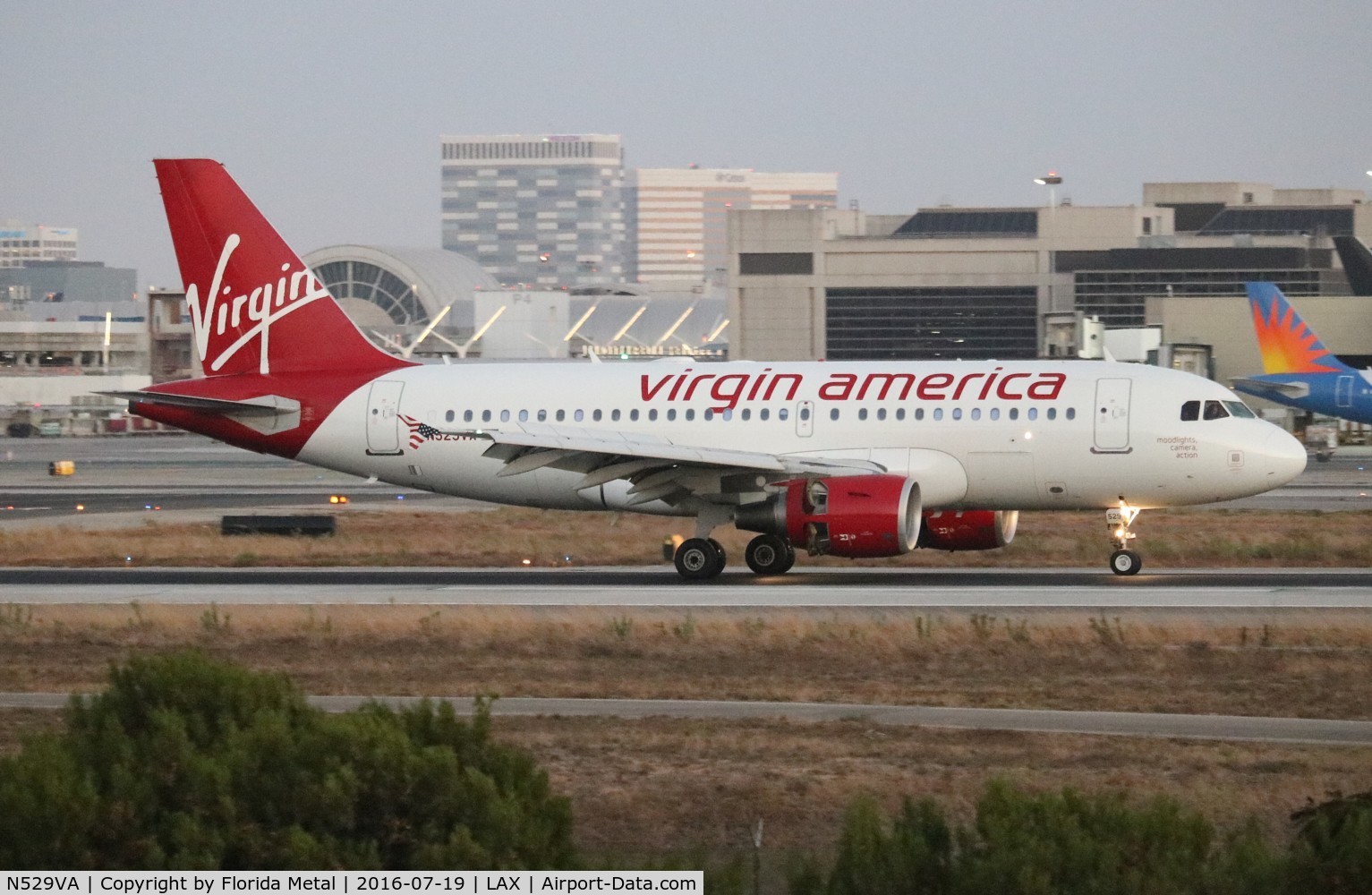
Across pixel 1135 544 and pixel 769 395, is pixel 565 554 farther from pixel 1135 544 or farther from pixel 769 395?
pixel 1135 544

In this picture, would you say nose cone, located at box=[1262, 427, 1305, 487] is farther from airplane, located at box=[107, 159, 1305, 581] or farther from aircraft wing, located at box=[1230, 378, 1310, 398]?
aircraft wing, located at box=[1230, 378, 1310, 398]

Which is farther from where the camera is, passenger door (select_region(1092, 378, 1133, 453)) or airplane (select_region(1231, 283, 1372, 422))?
airplane (select_region(1231, 283, 1372, 422))

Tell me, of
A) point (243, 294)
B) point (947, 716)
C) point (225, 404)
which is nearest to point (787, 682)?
point (947, 716)

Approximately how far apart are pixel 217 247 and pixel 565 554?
963cm

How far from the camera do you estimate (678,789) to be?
1558cm

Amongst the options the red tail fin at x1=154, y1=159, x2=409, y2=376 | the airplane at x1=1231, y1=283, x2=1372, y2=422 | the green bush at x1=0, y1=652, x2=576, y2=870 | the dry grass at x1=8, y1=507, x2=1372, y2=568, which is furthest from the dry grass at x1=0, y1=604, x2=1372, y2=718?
the airplane at x1=1231, y1=283, x2=1372, y2=422

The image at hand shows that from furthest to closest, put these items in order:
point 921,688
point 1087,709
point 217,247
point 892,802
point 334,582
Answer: point 217,247, point 334,582, point 921,688, point 1087,709, point 892,802

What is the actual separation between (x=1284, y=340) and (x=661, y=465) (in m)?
49.8

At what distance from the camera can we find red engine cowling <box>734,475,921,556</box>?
1194 inches

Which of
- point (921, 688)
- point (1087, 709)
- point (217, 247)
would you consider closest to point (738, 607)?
point (921, 688)

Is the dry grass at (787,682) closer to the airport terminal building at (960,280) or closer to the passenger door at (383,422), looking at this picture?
the passenger door at (383,422)

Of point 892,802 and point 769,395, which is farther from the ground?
point 769,395

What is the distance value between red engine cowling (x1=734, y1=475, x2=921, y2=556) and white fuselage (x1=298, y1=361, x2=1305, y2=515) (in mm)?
1689

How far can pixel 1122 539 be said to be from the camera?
108ft
